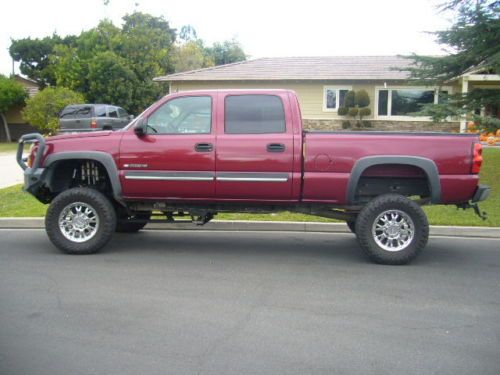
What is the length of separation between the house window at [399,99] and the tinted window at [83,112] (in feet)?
43.4

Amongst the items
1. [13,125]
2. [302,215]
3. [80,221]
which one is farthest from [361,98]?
[13,125]

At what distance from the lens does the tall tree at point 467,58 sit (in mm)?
11695

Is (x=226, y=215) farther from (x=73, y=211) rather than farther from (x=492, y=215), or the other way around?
(x=492, y=215)

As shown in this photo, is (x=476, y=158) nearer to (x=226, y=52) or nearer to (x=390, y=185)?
(x=390, y=185)

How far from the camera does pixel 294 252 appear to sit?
740cm

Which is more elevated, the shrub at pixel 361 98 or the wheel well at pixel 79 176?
the shrub at pixel 361 98

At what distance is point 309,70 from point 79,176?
20954 mm

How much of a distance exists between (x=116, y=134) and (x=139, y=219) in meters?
1.29

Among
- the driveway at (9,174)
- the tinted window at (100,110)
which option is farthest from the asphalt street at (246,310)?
the tinted window at (100,110)

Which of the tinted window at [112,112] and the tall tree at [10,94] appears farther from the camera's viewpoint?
the tall tree at [10,94]

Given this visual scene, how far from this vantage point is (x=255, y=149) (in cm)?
675

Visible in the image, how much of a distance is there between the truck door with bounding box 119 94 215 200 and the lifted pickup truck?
0.01 meters

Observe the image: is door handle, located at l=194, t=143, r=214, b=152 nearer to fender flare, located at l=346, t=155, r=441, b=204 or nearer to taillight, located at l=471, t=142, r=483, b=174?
fender flare, located at l=346, t=155, r=441, b=204

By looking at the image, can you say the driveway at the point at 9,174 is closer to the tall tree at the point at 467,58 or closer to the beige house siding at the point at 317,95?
the tall tree at the point at 467,58
